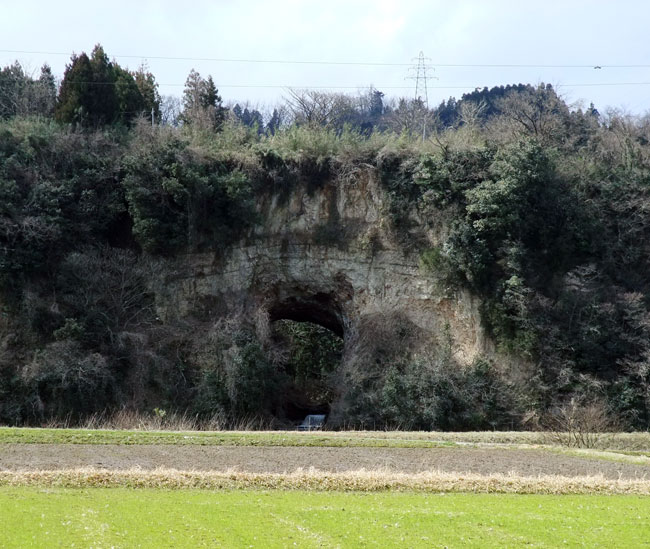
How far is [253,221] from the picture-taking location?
134 feet

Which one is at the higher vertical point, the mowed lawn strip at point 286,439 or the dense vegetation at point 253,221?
the dense vegetation at point 253,221

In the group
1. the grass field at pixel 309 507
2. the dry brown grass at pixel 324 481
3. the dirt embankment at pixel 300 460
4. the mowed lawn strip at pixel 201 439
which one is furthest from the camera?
the mowed lawn strip at pixel 201 439

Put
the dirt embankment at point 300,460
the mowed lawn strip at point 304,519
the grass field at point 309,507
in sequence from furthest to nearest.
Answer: the dirt embankment at point 300,460
the grass field at point 309,507
the mowed lawn strip at point 304,519

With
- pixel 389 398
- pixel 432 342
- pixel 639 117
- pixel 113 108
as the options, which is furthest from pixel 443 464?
pixel 639 117

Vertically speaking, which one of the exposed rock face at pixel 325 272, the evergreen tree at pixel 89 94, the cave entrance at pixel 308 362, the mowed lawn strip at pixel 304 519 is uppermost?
the evergreen tree at pixel 89 94

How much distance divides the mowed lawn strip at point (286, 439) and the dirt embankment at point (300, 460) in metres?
0.86

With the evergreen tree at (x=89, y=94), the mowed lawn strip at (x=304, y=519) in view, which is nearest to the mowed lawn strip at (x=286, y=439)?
the mowed lawn strip at (x=304, y=519)

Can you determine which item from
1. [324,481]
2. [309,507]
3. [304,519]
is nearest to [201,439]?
[324,481]

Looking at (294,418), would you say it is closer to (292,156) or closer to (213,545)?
(292,156)

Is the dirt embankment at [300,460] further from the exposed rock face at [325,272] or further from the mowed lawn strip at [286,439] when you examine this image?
the exposed rock face at [325,272]

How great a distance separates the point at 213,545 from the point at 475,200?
28.4 m

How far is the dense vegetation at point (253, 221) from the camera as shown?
118 ft

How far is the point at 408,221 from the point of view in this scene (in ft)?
135

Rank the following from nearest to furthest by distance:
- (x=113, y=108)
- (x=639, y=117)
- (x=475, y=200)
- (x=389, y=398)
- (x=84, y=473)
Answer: (x=84, y=473) < (x=389, y=398) < (x=475, y=200) < (x=113, y=108) < (x=639, y=117)
